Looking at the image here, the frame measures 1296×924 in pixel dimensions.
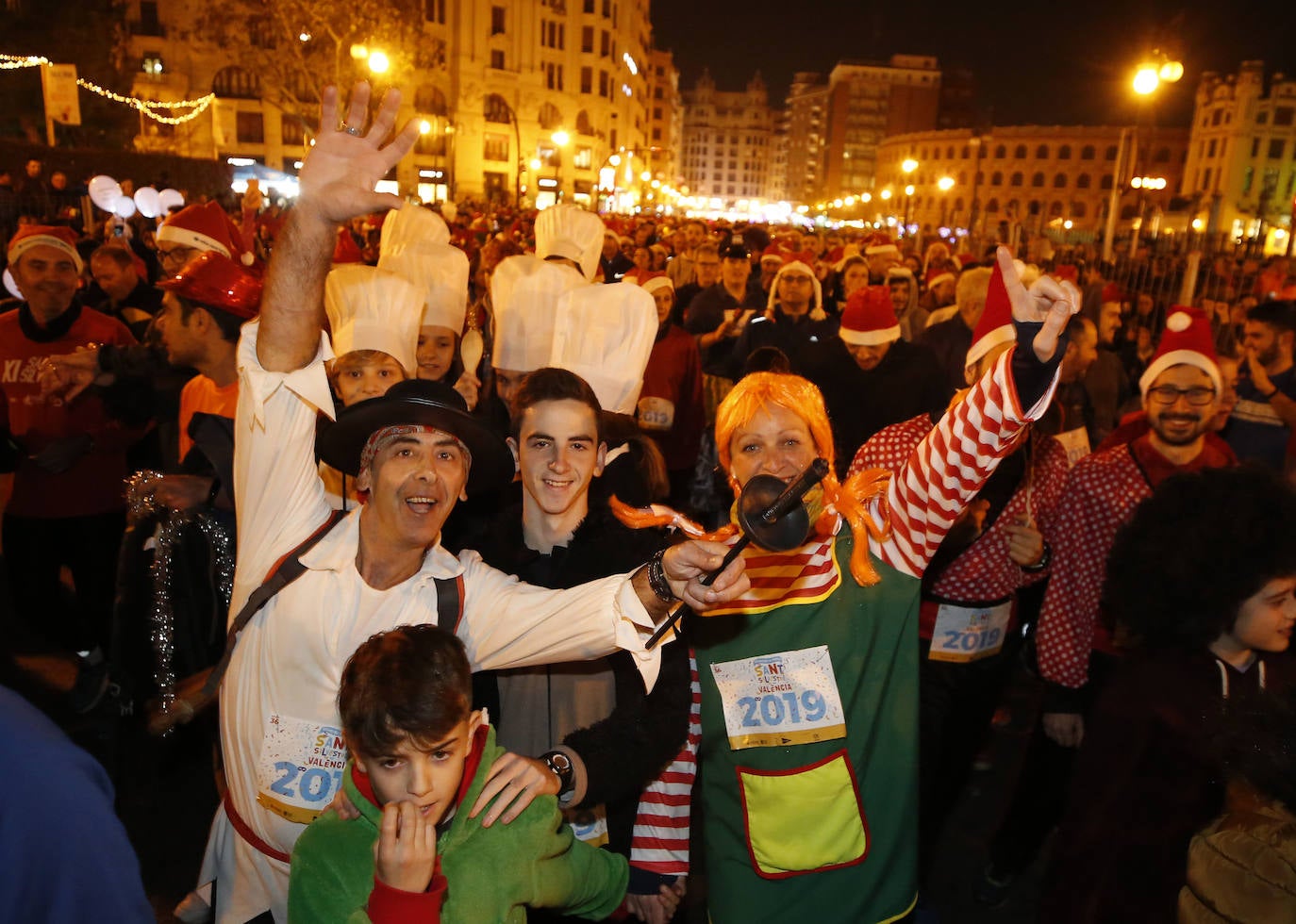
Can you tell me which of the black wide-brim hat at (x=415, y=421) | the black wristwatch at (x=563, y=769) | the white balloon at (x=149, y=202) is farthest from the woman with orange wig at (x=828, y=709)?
the white balloon at (x=149, y=202)

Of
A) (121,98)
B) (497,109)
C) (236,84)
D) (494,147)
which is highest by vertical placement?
(497,109)

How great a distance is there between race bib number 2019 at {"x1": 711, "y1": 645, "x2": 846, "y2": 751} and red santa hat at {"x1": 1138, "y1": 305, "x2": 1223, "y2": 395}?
99.5 inches

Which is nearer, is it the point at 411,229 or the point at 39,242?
the point at 39,242

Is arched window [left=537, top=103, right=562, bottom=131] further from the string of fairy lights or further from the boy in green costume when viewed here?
the boy in green costume

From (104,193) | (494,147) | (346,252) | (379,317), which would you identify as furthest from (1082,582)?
(494,147)

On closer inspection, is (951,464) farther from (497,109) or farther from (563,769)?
(497,109)

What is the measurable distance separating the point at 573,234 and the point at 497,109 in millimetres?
61953

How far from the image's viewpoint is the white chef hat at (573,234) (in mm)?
6895

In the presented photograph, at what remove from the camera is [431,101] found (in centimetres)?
6109

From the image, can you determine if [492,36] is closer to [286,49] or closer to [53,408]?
[286,49]

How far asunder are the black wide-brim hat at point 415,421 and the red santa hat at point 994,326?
1795mm

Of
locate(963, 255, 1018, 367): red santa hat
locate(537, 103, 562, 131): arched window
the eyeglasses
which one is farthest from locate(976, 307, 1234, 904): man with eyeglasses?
locate(537, 103, 562, 131): arched window

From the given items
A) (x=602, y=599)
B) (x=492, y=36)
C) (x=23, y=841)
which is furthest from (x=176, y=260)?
(x=492, y=36)

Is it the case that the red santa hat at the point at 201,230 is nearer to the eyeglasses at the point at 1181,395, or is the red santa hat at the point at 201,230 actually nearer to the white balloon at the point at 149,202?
the eyeglasses at the point at 1181,395
